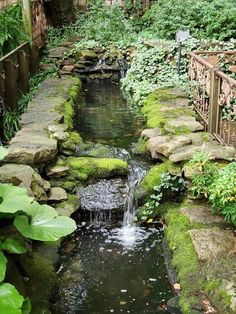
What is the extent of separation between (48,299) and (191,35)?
1010cm

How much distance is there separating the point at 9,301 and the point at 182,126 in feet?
16.1

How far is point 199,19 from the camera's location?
13.5 meters

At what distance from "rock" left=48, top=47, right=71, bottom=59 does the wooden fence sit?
6.25 m

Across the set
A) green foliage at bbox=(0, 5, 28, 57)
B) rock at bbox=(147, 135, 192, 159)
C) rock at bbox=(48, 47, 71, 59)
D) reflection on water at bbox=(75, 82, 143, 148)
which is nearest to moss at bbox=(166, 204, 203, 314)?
rock at bbox=(147, 135, 192, 159)

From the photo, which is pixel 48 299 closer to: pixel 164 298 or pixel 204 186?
pixel 164 298

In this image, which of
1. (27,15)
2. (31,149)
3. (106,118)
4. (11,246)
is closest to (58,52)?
(27,15)

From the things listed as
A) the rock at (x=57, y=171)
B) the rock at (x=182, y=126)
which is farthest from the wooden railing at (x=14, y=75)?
the rock at (x=182, y=126)

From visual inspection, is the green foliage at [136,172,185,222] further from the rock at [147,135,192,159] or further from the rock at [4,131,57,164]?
the rock at [4,131,57,164]

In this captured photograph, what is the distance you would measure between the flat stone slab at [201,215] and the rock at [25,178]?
1.67 m

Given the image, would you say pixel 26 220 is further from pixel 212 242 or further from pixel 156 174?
pixel 156 174

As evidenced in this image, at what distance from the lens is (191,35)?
1281cm

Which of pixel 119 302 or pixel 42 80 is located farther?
pixel 42 80

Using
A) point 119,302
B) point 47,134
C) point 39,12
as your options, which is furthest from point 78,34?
point 119,302

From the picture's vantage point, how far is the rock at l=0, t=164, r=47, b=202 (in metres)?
5.18
